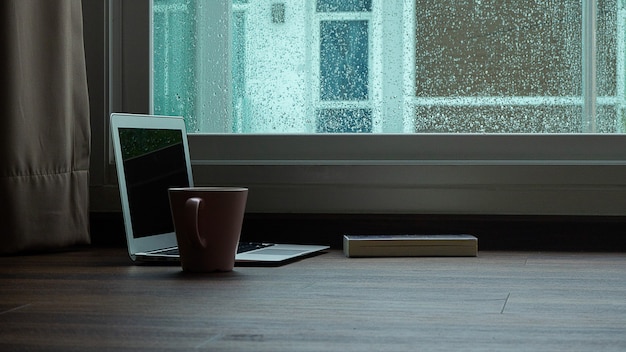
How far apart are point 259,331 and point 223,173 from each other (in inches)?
34.0

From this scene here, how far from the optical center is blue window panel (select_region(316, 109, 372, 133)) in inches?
61.2

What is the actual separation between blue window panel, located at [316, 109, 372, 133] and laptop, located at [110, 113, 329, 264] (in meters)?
0.33

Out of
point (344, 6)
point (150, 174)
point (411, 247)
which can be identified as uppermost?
point (344, 6)

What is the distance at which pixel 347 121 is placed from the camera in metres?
1.56

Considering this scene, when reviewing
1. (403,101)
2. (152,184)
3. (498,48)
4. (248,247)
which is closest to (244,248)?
(248,247)

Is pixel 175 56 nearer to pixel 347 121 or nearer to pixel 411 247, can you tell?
pixel 347 121

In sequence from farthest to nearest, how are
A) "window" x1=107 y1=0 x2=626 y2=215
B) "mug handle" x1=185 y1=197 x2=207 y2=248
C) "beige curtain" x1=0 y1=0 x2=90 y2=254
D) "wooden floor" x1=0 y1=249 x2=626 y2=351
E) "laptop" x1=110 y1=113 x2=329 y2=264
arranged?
"window" x1=107 y1=0 x2=626 y2=215 < "beige curtain" x1=0 y1=0 x2=90 y2=254 < "laptop" x1=110 y1=113 x2=329 y2=264 < "mug handle" x1=185 y1=197 x2=207 y2=248 < "wooden floor" x1=0 y1=249 x2=626 y2=351

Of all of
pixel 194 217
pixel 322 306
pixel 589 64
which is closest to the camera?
→ pixel 322 306

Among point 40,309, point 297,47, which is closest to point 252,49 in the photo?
point 297,47

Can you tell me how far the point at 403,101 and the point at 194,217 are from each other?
68 cm

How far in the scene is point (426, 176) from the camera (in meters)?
1.46

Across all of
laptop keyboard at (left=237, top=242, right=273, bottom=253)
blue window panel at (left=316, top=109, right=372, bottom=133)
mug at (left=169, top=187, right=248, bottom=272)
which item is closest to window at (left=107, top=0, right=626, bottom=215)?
blue window panel at (left=316, top=109, right=372, bottom=133)

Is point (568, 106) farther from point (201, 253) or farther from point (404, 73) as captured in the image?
point (201, 253)

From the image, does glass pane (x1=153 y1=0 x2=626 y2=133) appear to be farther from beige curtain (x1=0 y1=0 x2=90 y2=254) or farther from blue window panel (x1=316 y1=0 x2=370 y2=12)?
beige curtain (x1=0 y1=0 x2=90 y2=254)
